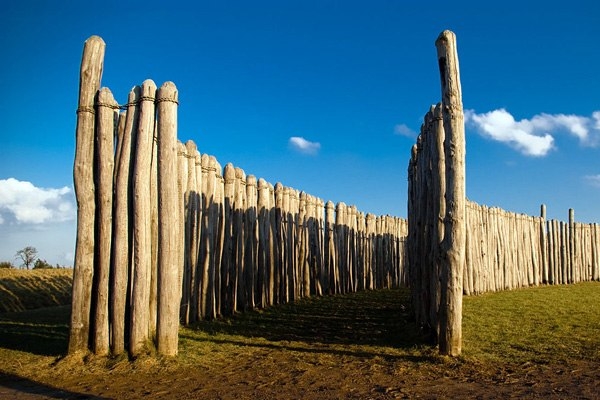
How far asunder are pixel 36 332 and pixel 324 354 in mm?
4470

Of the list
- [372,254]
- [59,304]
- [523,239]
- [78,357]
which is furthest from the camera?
[372,254]

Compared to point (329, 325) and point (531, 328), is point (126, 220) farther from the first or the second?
point (531, 328)

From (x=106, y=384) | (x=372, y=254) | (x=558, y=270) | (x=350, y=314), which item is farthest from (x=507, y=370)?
(x=558, y=270)

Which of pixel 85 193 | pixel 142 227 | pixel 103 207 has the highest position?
pixel 85 193

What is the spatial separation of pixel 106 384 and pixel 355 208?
12152mm

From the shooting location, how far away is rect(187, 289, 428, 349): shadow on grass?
727 centimetres

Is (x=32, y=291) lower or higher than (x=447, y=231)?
lower

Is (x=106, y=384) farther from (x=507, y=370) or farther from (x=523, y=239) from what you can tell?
(x=523, y=239)

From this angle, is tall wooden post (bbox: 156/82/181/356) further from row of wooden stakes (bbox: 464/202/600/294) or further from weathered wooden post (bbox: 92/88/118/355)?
row of wooden stakes (bbox: 464/202/600/294)

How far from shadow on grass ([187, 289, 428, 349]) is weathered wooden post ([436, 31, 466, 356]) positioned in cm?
74

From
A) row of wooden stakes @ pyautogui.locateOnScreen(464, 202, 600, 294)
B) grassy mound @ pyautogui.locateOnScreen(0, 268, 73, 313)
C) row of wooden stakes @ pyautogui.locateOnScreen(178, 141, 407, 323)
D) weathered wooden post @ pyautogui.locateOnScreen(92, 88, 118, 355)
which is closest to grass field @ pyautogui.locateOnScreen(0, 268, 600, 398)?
weathered wooden post @ pyautogui.locateOnScreen(92, 88, 118, 355)

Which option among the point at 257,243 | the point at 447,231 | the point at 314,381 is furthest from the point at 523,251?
the point at 314,381

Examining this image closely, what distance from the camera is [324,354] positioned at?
6.33m

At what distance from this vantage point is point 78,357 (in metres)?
5.94
